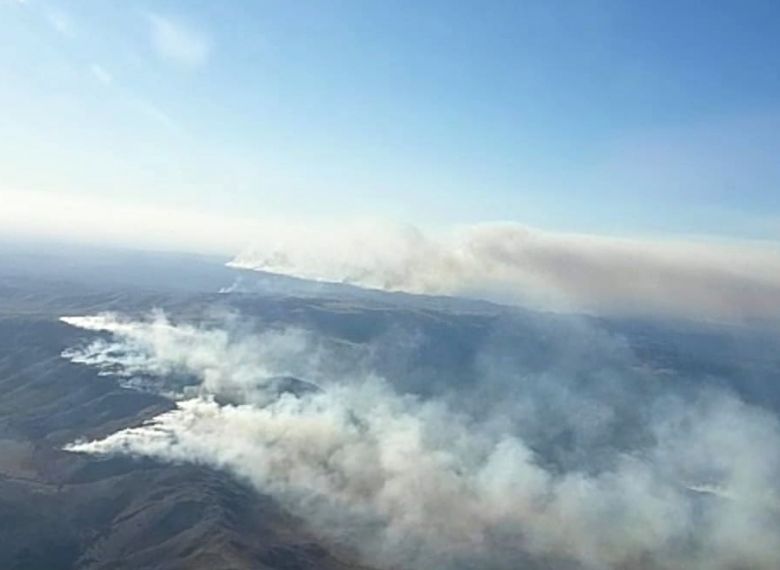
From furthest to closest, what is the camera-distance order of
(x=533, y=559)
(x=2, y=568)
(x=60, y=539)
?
(x=533, y=559) → (x=60, y=539) → (x=2, y=568)

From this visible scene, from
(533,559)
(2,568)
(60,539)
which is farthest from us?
(533,559)

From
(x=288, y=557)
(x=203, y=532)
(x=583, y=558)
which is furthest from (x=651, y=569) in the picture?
(x=203, y=532)

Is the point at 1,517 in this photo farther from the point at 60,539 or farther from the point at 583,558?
the point at 583,558

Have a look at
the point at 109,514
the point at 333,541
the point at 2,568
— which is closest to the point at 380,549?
the point at 333,541

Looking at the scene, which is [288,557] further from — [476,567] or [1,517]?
[1,517]

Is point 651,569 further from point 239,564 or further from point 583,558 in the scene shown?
point 239,564

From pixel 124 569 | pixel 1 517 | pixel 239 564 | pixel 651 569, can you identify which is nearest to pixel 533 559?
pixel 651 569

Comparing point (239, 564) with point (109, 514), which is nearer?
point (239, 564)

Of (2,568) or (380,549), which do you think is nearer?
(2,568)
